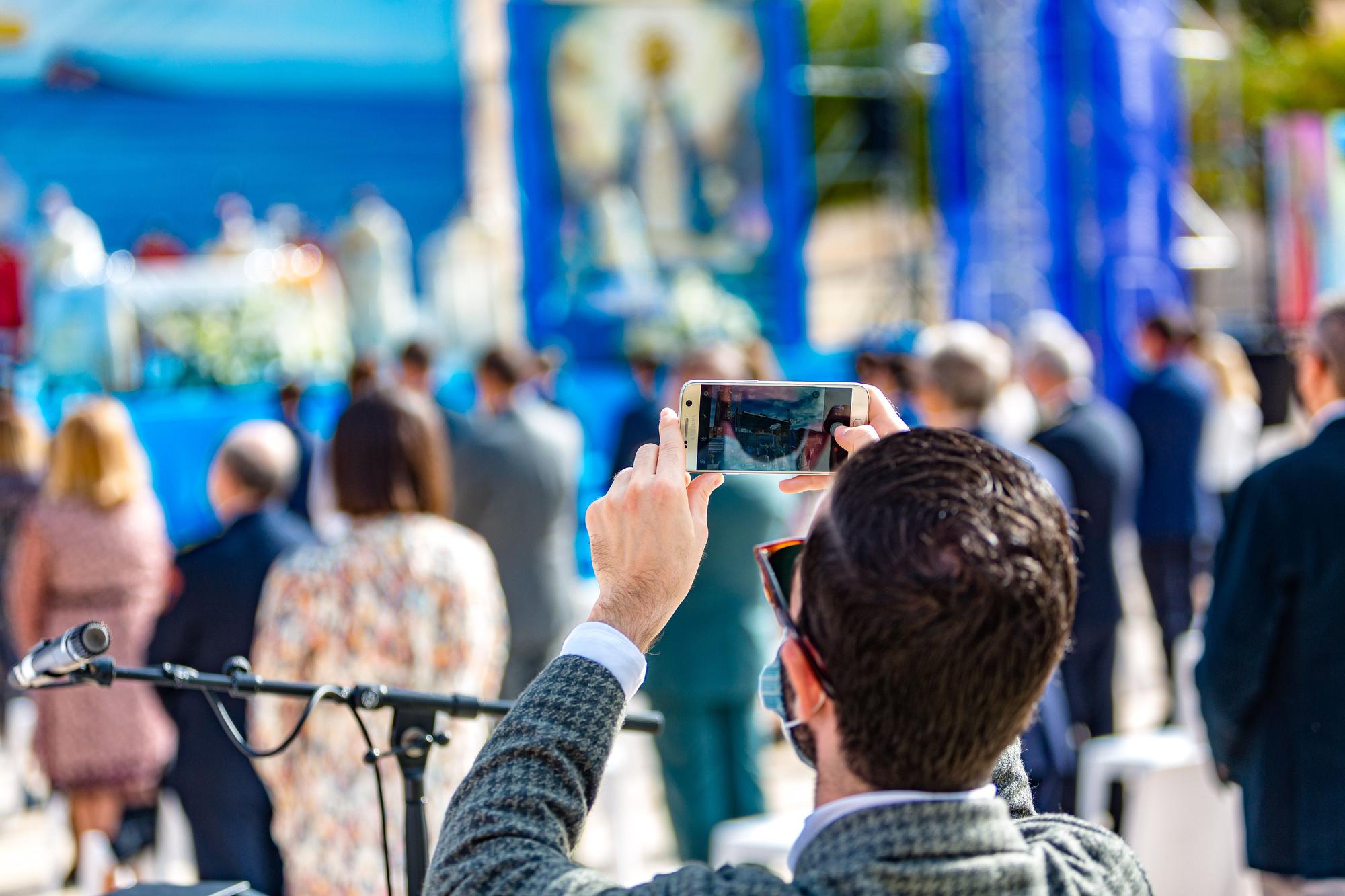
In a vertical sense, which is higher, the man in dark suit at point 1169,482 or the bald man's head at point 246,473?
the bald man's head at point 246,473

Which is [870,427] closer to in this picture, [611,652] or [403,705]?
[611,652]

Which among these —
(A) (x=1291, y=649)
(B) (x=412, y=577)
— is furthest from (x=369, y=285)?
(A) (x=1291, y=649)

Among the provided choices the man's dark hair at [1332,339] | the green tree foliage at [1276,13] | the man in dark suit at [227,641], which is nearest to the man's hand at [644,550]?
the man's dark hair at [1332,339]

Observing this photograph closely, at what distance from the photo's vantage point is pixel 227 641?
125 inches

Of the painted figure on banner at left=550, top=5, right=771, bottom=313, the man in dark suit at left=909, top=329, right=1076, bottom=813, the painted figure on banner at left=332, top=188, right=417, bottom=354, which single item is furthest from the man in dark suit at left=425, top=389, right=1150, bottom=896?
the painted figure on banner at left=332, top=188, right=417, bottom=354

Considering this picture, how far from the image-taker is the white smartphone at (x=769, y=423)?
1.34m

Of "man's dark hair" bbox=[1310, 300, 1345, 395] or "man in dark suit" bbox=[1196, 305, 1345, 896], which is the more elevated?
"man's dark hair" bbox=[1310, 300, 1345, 395]

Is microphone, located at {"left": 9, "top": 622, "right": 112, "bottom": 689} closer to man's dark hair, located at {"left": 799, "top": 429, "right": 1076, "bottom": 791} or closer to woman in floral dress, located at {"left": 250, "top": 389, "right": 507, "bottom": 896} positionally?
man's dark hair, located at {"left": 799, "top": 429, "right": 1076, "bottom": 791}

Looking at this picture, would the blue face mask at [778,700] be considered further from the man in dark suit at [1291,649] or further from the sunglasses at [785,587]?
the man in dark suit at [1291,649]

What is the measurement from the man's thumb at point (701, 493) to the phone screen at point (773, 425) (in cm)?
3

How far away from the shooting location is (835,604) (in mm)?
1032

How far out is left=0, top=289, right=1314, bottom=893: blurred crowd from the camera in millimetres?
2678

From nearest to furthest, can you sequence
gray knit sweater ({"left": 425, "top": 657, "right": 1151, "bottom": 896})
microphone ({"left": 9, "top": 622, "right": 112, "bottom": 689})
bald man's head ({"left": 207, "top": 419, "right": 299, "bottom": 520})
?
gray knit sweater ({"left": 425, "top": 657, "right": 1151, "bottom": 896}) < microphone ({"left": 9, "top": 622, "right": 112, "bottom": 689}) < bald man's head ({"left": 207, "top": 419, "right": 299, "bottom": 520})

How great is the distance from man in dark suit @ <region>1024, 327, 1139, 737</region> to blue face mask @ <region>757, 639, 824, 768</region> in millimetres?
3412
